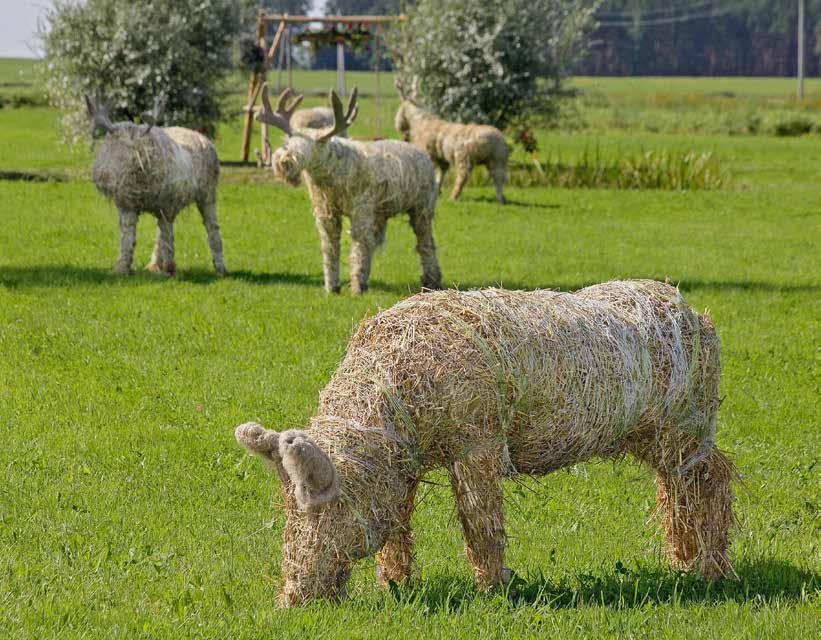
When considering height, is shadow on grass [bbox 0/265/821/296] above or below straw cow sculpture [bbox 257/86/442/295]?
below

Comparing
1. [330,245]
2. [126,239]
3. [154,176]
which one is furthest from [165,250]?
[330,245]

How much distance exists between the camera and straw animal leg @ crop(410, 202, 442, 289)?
15375 mm

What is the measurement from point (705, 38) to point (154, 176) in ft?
433

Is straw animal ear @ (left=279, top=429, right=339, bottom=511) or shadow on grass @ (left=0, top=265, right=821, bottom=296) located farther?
shadow on grass @ (left=0, top=265, right=821, bottom=296)

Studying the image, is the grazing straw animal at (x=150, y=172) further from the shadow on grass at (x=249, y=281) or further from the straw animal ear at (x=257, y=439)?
the straw animal ear at (x=257, y=439)

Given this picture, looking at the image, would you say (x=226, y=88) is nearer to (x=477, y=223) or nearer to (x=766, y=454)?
(x=477, y=223)

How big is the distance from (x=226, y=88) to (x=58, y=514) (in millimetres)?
24574

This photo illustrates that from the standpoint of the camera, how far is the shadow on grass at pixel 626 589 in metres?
5.90

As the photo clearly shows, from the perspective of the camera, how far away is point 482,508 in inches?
226

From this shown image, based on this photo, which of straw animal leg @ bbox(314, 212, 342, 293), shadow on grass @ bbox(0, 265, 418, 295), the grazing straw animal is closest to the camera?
straw animal leg @ bbox(314, 212, 342, 293)

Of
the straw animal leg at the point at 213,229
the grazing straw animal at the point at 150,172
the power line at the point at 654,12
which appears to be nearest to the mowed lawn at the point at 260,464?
the straw animal leg at the point at 213,229

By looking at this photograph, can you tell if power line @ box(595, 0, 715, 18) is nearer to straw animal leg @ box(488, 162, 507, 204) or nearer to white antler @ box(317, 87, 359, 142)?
straw animal leg @ box(488, 162, 507, 204)

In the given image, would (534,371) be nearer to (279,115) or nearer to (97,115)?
(279,115)

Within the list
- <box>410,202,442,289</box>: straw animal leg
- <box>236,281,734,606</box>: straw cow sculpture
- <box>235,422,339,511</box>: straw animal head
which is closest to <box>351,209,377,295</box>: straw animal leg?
<box>410,202,442,289</box>: straw animal leg
